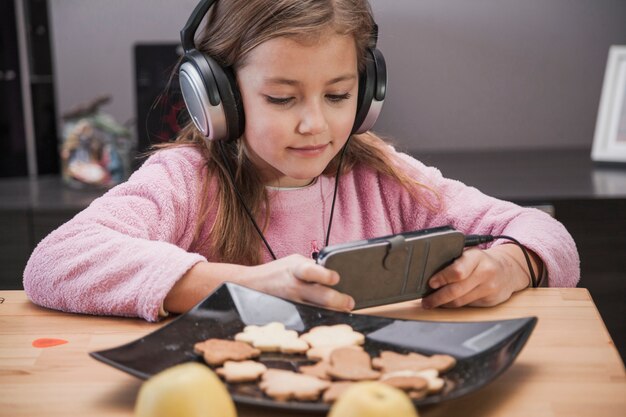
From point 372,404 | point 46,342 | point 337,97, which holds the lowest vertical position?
point 46,342

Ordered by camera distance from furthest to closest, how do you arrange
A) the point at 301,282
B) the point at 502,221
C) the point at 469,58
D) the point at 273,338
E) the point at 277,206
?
the point at 469,58, the point at 277,206, the point at 502,221, the point at 301,282, the point at 273,338

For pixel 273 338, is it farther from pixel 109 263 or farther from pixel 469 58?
pixel 469 58

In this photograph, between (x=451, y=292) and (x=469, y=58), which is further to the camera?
(x=469, y=58)

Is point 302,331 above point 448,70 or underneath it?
underneath

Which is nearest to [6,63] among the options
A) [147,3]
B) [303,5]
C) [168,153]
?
[147,3]

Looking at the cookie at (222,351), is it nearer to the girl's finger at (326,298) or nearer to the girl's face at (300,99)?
the girl's finger at (326,298)

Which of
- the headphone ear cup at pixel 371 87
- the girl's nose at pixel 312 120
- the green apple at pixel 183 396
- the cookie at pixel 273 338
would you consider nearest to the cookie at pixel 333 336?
the cookie at pixel 273 338

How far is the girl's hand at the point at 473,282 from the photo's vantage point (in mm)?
911

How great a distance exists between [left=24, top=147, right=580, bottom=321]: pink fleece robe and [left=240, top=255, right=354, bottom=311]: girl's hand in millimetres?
94

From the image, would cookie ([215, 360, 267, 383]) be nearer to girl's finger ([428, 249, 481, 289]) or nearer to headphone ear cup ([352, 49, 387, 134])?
girl's finger ([428, 249, 481, 289])

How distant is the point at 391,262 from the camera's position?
2.89 feet

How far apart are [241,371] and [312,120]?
1.48 ft

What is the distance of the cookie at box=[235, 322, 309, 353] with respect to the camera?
2.47 ft

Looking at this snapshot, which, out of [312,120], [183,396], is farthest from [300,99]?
[183,396]
